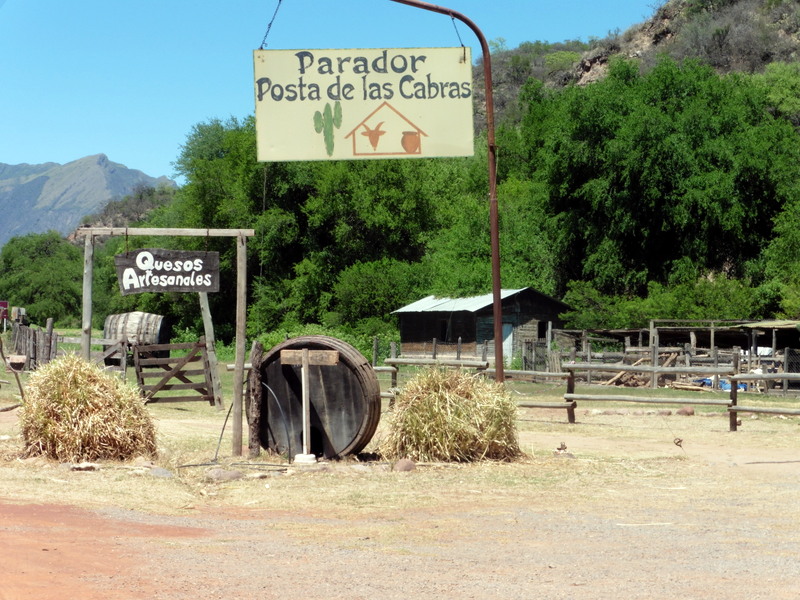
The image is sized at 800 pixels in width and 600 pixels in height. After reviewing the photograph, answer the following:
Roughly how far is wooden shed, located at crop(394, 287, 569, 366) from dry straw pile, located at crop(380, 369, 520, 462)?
28.4 m

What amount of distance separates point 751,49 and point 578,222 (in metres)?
38.7

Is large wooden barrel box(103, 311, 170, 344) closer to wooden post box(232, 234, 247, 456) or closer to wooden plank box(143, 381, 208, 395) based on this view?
wooden plank box(143, 381, 208, 395)

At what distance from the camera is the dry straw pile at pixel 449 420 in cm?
1211

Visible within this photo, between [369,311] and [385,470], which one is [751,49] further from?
[385,470]

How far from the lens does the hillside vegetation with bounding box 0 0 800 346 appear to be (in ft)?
144

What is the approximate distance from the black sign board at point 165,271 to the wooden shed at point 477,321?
23129 millimetres

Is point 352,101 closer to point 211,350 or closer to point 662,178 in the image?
point 211,350

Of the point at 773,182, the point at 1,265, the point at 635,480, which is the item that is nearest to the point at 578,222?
the point at 773,182

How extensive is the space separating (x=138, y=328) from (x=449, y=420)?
1272 inches

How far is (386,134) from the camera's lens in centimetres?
1326

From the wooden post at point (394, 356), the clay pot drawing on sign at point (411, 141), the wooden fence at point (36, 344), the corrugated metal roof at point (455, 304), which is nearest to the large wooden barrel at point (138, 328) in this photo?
the wooden fence at point (36, 344)

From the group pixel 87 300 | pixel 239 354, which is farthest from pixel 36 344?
pixel 239 354

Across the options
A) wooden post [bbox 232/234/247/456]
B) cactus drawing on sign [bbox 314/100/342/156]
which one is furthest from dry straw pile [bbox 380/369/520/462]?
cactus drawing on sign [bbox 314/100/342/156]

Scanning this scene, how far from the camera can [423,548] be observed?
7.56 meters
